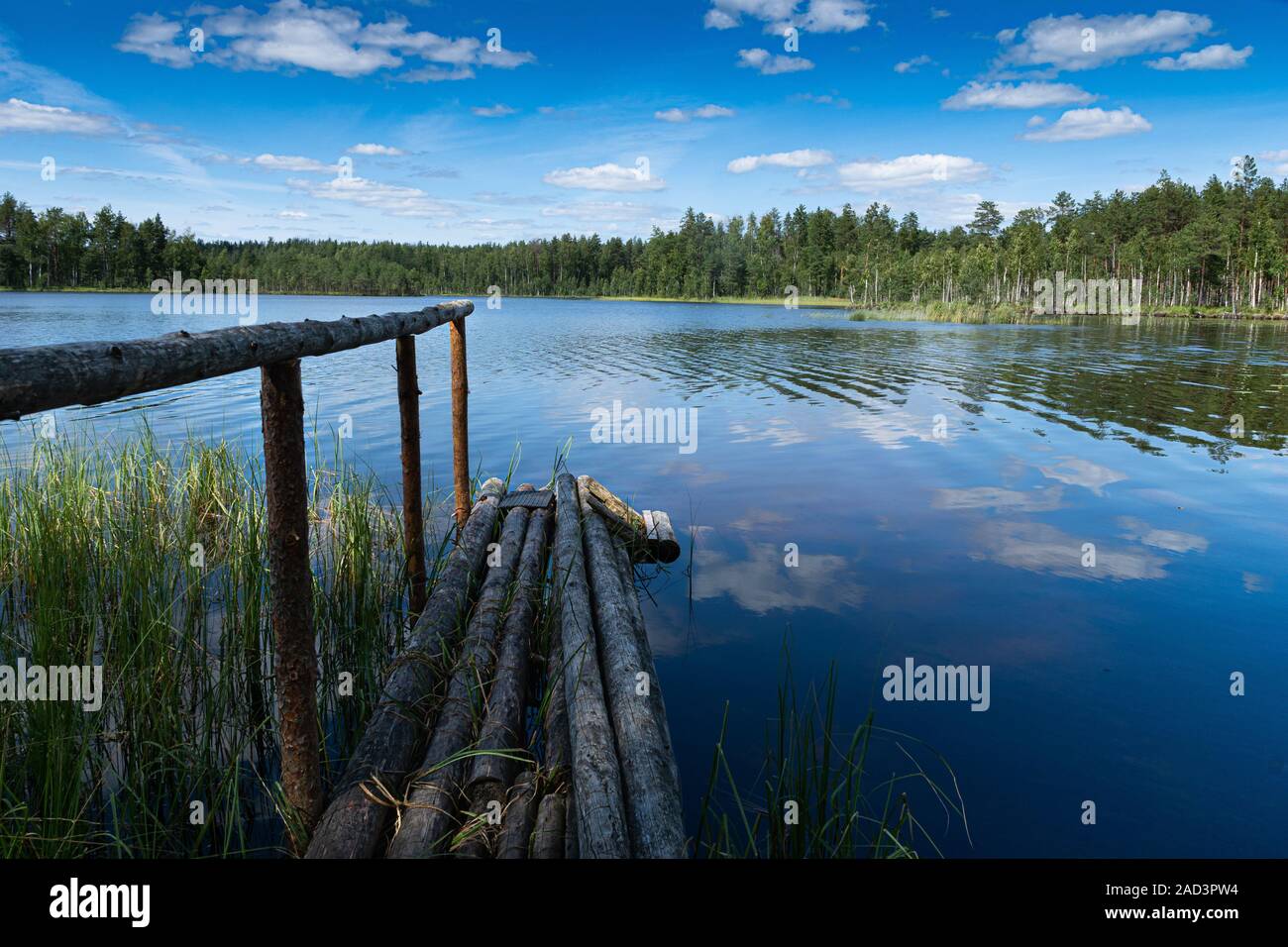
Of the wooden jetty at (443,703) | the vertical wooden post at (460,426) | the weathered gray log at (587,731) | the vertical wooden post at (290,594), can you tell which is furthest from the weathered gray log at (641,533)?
the vertical wooden post at (290,594)

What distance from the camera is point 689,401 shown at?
2269 centimetres

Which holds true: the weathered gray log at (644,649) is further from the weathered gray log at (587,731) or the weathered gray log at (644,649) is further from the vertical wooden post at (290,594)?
the vertical wooden post at (290,594)

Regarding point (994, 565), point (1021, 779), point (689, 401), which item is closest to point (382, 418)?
point (689, 401)

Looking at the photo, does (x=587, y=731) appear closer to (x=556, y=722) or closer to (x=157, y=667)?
(x=556, y=722)

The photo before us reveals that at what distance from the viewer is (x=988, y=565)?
355 inches

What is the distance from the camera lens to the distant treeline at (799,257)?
8612 cm

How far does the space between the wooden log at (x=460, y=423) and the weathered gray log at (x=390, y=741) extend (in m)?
2.62

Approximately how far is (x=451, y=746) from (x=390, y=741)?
1.03ft

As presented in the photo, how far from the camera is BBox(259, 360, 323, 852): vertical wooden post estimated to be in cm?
364

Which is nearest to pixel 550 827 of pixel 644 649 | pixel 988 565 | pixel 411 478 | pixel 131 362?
pixel 644 649

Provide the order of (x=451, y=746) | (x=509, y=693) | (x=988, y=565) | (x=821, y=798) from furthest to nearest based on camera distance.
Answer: (x=988, y=565), (x=509, y=693), (x=451, y=746), (x=821, y=798)

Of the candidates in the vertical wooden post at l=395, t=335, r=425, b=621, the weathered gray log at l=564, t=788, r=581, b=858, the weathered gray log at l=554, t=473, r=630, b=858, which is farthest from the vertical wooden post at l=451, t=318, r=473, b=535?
the weathered gray log at l=564, t=788, r=581, b=858

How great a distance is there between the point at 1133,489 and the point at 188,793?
1299 cm
